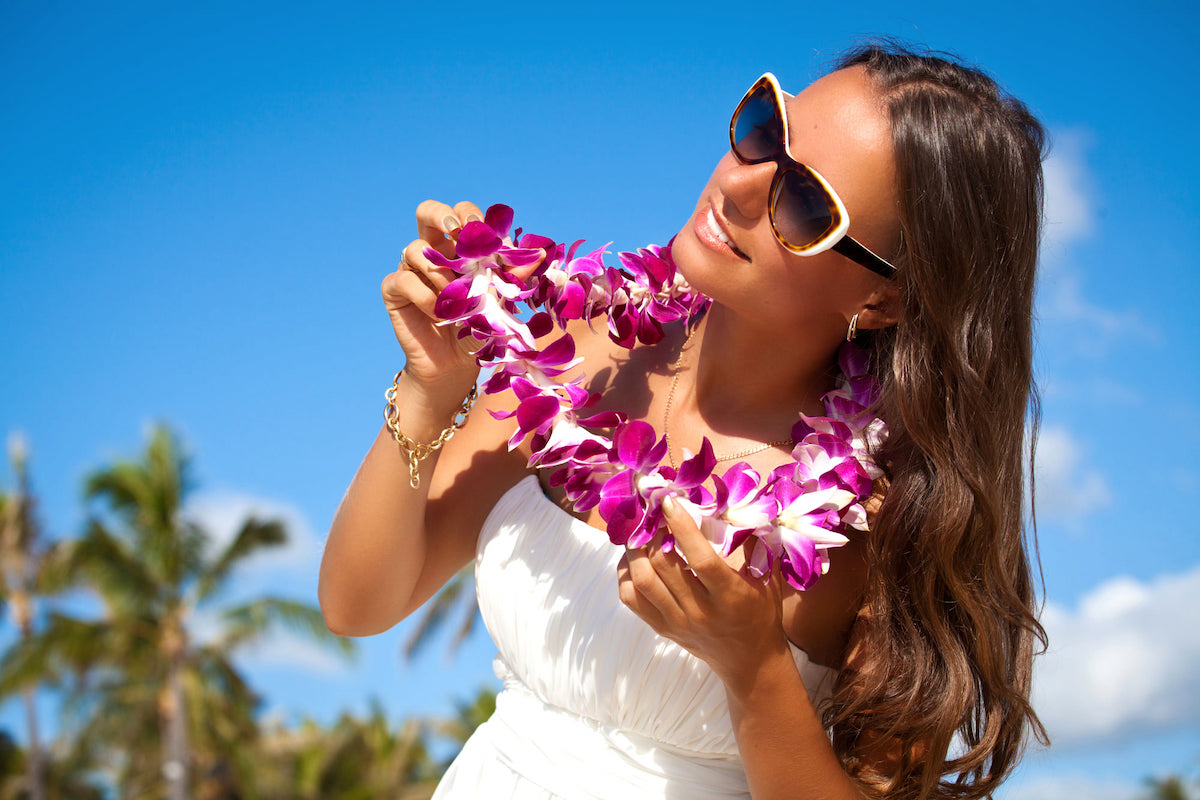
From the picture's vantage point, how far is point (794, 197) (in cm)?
235

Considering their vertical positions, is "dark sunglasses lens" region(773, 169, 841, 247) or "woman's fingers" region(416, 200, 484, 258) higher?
"dark sunglasses lens" region(773, 169, 841, 247)

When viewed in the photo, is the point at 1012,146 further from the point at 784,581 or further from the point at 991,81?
the point at 784,581

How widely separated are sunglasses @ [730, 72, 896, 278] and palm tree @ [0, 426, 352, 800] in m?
22.0

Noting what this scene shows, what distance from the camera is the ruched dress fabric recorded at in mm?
2471

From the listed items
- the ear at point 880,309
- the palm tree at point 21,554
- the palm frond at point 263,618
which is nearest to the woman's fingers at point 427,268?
the ear at point 880,309

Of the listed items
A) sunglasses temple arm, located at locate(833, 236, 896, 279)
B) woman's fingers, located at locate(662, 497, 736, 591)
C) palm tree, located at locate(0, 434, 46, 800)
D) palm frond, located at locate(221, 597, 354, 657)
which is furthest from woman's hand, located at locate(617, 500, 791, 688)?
palm tree, located at locate(0, 434, 46, 800)

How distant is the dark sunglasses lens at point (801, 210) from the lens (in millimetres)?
2326

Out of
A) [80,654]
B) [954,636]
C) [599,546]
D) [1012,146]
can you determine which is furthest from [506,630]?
[80,654]

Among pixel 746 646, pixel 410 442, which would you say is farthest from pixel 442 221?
pixel 746 646

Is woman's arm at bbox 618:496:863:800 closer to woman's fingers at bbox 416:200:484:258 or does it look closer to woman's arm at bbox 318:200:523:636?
woman's arm at bbox 318:200:523:636

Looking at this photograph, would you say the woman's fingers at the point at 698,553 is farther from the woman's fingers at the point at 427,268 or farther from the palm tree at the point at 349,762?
the palm tree at the point at 349,762

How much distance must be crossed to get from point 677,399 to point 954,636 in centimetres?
93

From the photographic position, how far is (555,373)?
2348 millimetres

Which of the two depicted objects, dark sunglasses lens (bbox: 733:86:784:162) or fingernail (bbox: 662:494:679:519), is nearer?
fingernail (bbox: 662:494:679:519)
